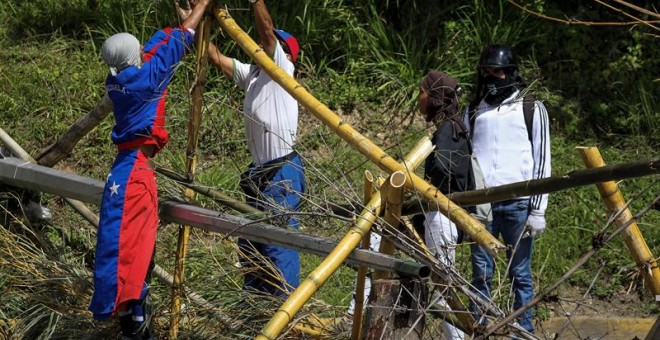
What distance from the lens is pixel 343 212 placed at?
4.81 meters

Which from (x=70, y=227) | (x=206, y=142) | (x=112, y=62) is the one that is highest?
(x=112, y=62)

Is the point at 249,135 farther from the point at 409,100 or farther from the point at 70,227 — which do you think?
the point at 409,100

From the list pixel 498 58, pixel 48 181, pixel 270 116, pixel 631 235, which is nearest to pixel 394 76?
pixel 498 58

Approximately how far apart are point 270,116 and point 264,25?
45 centimetres


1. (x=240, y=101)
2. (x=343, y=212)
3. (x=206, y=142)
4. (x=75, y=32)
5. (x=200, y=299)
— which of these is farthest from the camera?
(x=75, y=32)

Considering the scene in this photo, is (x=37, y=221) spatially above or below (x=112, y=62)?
below

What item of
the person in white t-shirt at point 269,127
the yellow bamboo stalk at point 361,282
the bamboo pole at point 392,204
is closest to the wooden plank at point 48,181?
the person in white t-shirt at point 269,127

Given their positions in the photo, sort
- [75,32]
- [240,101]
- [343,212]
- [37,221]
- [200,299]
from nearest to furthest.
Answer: [343,212], [200,299], [37,221], [240,101], [75,32]

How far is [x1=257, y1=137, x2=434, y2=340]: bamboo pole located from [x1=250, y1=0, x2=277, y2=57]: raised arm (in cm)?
148

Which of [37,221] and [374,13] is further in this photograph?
[374,13]

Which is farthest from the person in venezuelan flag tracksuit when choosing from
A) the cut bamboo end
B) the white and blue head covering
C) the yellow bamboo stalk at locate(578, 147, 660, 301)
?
the yellow bamboo stalk at locate(578, 147, 660, 301)

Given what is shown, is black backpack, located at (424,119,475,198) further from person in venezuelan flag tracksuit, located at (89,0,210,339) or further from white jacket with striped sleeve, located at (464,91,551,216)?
person in venezuelan flag tracksuit, located at (89,0,210,339)

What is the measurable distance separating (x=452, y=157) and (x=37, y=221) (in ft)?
7.50

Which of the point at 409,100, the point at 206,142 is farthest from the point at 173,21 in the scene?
the point at 409,100
